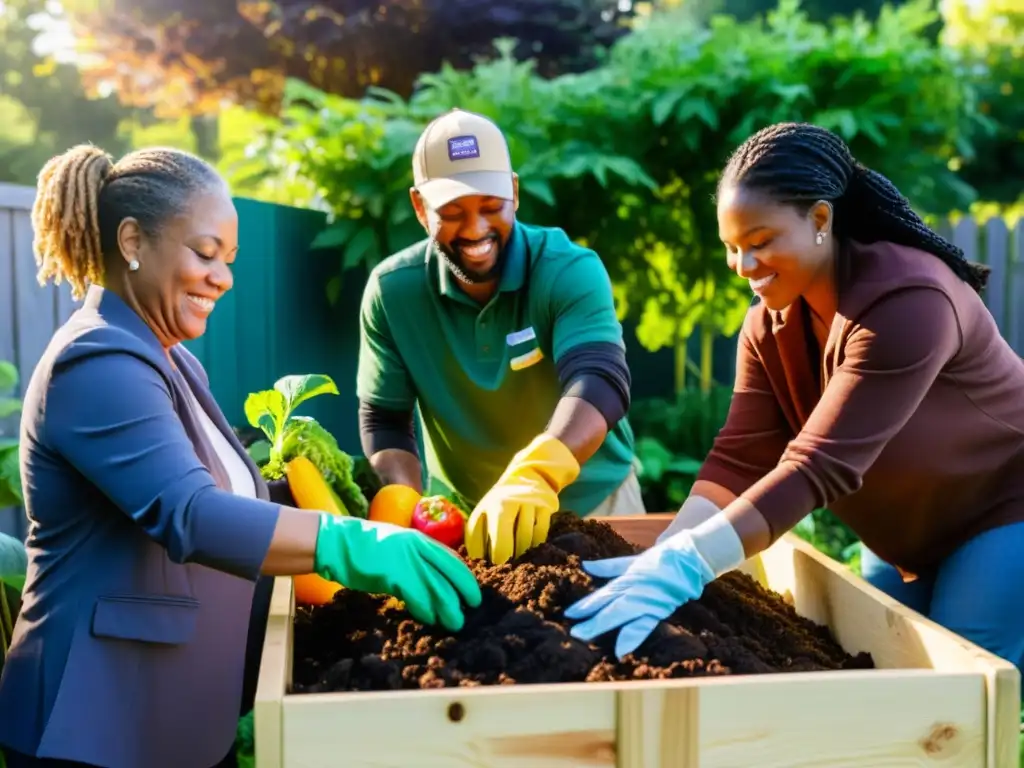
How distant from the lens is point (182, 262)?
1860 mm

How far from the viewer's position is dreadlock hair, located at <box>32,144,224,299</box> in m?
1.84

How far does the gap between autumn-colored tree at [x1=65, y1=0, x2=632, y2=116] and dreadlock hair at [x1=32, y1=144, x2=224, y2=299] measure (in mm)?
9808

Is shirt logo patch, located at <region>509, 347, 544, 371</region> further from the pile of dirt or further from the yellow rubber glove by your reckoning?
the pile of dirt

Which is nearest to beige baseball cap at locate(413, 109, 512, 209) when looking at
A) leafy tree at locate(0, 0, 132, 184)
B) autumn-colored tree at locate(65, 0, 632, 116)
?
autumn-colored tree at locate(65, 0, 632, 116)

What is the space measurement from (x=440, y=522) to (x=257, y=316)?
10.1 ft

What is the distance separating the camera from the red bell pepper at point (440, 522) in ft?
8.02

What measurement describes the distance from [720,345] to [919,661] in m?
5.53

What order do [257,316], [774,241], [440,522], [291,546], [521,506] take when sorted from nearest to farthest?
[291,546] < [774,241] < [521,506] < [440,522] < [257,316]

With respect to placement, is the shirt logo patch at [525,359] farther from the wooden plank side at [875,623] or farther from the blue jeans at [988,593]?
the blue jeans at [988,593]

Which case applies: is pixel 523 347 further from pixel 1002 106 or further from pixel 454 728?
pixel 1002 106

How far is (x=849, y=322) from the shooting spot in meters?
2.00

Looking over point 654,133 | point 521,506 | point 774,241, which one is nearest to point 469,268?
point 521,506

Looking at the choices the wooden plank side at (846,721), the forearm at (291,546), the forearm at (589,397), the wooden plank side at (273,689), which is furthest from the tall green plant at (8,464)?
the wooden plank side at (846,721)

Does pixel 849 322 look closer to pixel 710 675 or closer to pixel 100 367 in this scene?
pixel 710 675
